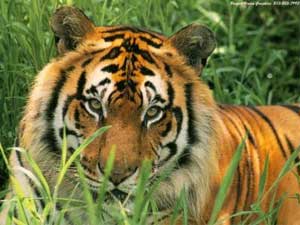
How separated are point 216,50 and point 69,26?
2129 millimetres

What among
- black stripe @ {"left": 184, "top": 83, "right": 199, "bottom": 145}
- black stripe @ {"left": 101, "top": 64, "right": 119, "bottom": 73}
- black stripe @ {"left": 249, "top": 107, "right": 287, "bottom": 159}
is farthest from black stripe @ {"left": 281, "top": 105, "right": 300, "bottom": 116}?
black stripe @ {"left": 101, "top": 64, "right": 119, "bottom": 73}

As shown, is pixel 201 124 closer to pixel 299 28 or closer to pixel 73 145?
pixel 73 145

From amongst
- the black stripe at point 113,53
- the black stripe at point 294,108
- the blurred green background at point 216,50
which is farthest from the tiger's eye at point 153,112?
the black stripe at point 294,108

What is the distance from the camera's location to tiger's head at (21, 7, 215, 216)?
129 inches

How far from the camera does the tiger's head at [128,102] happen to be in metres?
3.28

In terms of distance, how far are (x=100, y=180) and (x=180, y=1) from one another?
205 cm

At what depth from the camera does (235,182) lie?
3.77 m

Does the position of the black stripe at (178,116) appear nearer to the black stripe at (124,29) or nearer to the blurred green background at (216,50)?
the black stripe at (124,29)

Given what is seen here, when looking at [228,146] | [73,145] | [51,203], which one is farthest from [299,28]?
[51,203]

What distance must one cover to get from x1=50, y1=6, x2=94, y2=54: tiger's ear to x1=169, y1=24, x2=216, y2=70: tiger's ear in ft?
0.98

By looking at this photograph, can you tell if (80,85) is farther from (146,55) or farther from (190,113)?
(190,113)

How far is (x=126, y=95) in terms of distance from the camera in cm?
333

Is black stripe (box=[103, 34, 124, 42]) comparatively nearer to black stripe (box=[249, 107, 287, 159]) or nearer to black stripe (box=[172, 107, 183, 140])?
black stripe (box=[172, 107, 183, 140])

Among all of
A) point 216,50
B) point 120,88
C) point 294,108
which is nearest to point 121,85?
point 120,88
